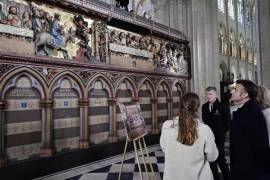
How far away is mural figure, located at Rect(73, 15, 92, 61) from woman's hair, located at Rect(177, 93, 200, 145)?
469 centimetres

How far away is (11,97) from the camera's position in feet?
17.5

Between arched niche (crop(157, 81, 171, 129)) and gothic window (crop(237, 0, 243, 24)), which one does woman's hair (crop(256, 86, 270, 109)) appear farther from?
gothic window (crop(237, 0, 243, 24))

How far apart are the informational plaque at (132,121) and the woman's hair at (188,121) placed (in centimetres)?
195

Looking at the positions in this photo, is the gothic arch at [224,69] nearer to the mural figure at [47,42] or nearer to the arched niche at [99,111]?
the arched niche at [99,111]

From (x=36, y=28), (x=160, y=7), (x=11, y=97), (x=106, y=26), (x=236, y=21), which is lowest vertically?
(x=11, y=97)

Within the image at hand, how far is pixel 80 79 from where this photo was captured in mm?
6660

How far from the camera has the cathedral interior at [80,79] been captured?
538cm

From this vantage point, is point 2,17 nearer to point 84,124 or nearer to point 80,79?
point 80,79

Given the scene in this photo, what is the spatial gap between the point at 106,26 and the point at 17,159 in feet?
14.0

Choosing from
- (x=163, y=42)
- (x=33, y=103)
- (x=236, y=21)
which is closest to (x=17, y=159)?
(x=33, y=103)

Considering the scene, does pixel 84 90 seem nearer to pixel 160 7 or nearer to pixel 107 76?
pixel 107 76

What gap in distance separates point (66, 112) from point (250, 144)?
4.85m

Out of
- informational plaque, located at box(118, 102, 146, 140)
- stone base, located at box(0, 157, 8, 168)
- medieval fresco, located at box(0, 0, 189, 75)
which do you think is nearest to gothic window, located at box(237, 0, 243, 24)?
medieval fresco, located at box(0, 0, 189, 75)

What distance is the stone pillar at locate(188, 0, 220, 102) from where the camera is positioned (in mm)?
11570
